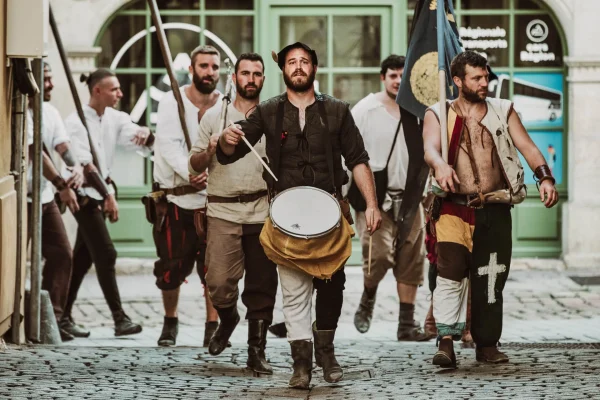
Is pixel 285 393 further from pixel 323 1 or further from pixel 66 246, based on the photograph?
pixel 323 1

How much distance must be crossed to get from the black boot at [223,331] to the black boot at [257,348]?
0.37 metres

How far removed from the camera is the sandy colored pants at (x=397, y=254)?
11.3 metres

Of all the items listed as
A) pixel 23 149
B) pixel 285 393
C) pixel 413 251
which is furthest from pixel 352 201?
pixel 285 393

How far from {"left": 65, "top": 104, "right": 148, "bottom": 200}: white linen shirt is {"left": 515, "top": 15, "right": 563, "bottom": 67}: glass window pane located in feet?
16.8

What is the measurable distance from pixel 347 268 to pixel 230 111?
6.35 m

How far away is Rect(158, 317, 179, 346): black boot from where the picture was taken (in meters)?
10.7

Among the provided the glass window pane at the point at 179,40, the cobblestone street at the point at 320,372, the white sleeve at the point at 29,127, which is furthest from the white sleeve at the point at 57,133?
the glass window pane at the point at 179,40

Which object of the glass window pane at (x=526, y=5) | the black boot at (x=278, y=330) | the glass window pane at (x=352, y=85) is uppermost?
the glass window pane at (x=526, y=5)

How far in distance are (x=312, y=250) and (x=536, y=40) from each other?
8.04 m

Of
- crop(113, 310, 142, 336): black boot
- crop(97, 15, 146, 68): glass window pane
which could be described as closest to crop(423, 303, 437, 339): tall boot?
crop(113, 310, 142, 336): black boot

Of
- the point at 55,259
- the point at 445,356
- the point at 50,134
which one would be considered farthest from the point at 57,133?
the point at 445,356

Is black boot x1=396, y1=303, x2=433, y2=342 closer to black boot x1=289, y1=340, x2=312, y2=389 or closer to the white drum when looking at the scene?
black boot x1=289, y1=340, x2=312, y2=389

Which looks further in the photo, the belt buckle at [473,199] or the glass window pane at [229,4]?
the glass window pane at [229,4]

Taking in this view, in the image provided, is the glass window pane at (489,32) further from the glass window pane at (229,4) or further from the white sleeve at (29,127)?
the white sleeve at (29,127)
